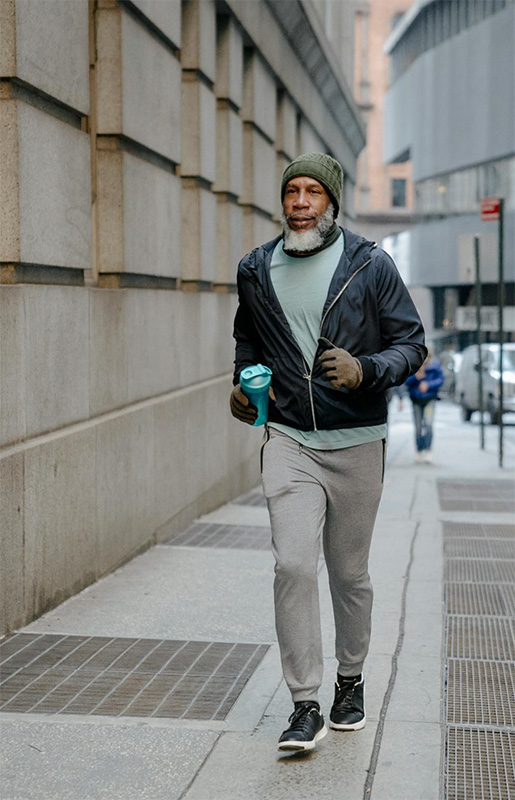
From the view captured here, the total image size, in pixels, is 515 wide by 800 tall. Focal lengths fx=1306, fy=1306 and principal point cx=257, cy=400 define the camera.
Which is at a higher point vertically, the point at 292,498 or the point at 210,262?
the point at 210,262

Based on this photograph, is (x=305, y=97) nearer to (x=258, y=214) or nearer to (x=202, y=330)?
(x=258, y=214)

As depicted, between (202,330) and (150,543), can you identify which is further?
(202,330)

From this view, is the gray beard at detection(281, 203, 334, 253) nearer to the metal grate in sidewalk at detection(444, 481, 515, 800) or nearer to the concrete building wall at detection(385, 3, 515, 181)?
the metal grate in sidewalk at detection(444, 481, 515, 800)

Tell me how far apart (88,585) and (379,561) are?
6.55ft

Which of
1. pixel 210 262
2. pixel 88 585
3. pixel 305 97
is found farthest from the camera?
pixel 305 97

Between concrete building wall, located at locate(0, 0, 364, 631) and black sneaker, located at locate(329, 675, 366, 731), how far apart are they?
1.89 m

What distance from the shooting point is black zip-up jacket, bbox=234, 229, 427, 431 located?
14.6ft

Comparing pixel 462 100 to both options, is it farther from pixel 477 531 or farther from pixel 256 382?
pixel 256 382

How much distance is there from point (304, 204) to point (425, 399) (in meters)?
13.8

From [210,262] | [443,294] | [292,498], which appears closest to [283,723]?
[292,498]

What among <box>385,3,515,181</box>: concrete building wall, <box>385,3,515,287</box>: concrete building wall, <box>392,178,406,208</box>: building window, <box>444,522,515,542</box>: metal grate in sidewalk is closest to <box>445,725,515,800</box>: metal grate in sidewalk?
<box>444,522,515,542</box>: metal grate in sidewalk

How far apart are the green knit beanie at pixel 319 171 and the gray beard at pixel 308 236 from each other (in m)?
0.07

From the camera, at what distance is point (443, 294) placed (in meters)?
58.9

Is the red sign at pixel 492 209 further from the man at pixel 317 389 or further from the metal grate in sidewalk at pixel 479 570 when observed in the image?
the man at pixel 317 389
